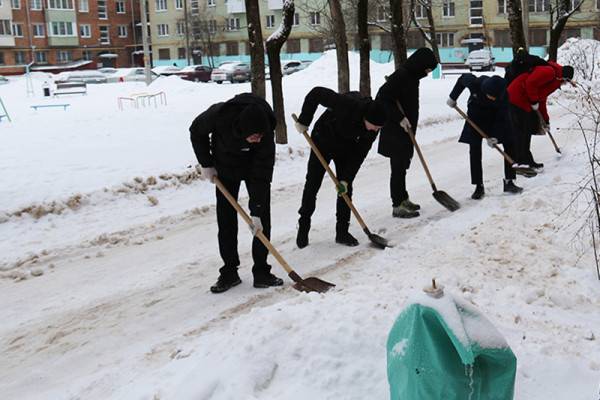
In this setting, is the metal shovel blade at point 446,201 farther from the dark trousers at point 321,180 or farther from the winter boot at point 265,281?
the winter boot at point 265,281

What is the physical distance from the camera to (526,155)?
986cm

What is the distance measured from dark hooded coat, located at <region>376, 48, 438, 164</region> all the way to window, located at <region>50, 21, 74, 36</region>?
63.4 m

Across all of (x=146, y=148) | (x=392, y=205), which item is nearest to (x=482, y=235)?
(x=392, y=205)

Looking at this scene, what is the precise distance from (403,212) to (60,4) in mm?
65394

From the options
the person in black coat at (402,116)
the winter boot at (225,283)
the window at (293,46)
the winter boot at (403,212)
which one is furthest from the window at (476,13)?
the winter boot at (225,283)

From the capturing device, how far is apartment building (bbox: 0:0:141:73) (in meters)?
60.8

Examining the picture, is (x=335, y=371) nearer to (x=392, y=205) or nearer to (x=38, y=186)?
(x=392, y=205)

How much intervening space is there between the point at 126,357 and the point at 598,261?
142 inches

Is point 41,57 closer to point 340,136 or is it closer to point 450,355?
point 340,136

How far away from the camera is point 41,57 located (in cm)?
6456

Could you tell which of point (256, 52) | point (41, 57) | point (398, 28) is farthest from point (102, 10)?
point (256, 52)

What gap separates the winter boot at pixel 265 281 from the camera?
5.81m

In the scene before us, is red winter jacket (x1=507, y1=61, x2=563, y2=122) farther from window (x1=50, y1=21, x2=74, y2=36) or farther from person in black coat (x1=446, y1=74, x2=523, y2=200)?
window (x1=50, y1=21, x2=74, y2=36)

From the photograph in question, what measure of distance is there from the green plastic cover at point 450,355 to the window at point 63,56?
68141 mm
